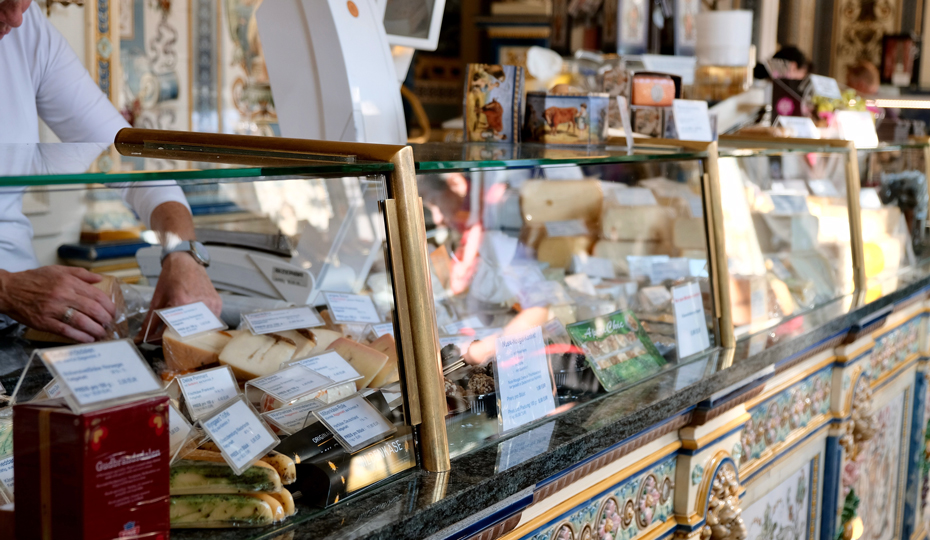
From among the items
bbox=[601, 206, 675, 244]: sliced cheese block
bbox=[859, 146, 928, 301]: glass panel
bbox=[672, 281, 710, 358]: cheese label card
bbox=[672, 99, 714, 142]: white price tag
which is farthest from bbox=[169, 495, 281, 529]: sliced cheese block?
bbox=[859, 146, 928, 301]: glass panel

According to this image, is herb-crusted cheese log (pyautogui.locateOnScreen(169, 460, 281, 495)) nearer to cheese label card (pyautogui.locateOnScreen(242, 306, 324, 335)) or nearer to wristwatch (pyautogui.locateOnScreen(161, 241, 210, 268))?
cheese label card (pyautogui.locateOnScreen(242, 306, 324, 335))

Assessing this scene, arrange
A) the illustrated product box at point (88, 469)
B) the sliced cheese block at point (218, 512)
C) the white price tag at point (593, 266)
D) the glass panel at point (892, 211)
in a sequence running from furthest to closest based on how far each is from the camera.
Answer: the glass panel at point (892, 211)
the white price tag at point (593, 266)
the sliced cheese block at point (218, 512)
the illustrated product box at point (88, 469)

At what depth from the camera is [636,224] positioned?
199 centimetres

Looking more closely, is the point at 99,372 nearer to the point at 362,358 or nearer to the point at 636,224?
the point at 362,358

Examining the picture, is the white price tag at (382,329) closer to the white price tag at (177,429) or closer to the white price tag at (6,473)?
the white price tag at (177,429)

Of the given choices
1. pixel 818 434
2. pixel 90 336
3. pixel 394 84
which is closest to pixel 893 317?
pixel 818 434

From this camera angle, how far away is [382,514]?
2.91 feet

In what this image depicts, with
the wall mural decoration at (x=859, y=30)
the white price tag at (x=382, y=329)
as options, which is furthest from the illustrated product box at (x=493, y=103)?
the wall mural decoration at (x=859, y=30)

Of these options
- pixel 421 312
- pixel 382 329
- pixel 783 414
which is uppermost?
pixel 421 312

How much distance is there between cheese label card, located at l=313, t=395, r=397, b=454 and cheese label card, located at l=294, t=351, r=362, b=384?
1.7 inches

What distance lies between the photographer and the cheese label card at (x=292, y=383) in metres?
0.98

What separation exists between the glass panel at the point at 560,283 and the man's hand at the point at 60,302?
521 mm

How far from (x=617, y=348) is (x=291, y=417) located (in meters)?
0.71

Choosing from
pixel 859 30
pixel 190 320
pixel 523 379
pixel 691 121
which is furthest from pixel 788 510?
pixel 859 30
